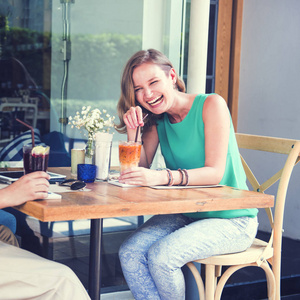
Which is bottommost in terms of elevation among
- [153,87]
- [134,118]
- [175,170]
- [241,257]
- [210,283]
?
[210,283]

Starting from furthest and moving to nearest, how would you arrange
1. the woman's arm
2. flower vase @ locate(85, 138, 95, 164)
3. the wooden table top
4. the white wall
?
the white wall → the woman's arm → flower vase @ locate(85, 138, 95, 164) → the wooden table top

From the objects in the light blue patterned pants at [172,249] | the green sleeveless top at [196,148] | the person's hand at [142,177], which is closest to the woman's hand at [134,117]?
the green sleeveless top at [196,148]

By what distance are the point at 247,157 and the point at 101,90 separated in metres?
1.63

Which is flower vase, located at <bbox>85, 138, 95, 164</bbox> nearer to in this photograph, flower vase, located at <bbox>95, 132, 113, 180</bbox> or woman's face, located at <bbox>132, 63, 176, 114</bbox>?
flower vase, located at <bbox>95, 132, 113, 180</bbox>

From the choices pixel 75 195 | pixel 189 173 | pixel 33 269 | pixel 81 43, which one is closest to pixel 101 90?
pixel 81 43

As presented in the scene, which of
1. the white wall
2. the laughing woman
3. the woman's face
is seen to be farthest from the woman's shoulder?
the white wall

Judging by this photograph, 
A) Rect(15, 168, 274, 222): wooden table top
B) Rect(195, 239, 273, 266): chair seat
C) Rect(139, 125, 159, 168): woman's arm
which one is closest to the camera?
Rect(15, 168, 274, 222): wooden table top

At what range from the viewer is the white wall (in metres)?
4.04

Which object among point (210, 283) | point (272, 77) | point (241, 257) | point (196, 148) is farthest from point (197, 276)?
point (272, 77)

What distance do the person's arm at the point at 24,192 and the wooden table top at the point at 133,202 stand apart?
22 millimetres

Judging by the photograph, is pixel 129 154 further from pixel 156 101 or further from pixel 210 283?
pixel 210 283

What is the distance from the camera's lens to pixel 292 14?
4039 millimetres

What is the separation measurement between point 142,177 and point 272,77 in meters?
2.61

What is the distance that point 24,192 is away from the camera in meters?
1.57
